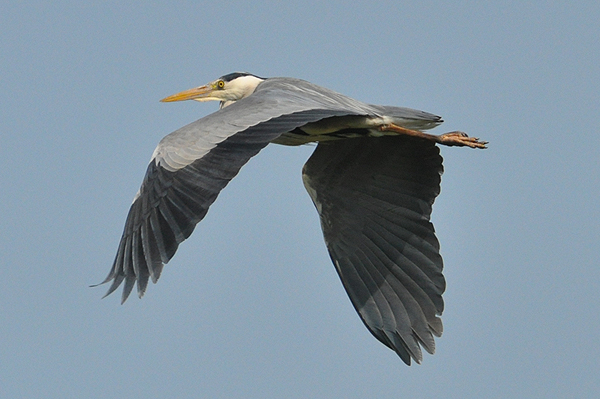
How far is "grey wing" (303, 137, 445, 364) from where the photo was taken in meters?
7.93

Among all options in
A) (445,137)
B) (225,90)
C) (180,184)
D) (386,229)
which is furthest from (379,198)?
(180,184)

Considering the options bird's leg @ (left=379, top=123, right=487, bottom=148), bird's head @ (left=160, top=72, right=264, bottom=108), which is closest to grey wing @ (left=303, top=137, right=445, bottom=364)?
bird's leg @ (left=379, top=123, right=487, bottom=148)

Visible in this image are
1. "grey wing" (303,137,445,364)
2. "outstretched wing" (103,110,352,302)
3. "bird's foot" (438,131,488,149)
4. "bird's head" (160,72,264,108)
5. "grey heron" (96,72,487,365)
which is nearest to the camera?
"outstretched wing" (103,110,352,302)

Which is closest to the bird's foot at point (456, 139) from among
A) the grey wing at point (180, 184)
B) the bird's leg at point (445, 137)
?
the bird's leg at point (445, 137)

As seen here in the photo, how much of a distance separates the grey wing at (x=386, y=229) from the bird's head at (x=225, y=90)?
1.10 metres

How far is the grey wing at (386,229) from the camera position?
26.0ft

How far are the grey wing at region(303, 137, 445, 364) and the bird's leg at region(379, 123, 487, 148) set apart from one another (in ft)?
0.37

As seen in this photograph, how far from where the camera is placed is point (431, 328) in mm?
7926

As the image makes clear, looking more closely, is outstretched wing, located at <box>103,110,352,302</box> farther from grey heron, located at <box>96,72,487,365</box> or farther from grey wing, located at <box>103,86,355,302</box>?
grey heron, located at <box>96,72,487,365</box>

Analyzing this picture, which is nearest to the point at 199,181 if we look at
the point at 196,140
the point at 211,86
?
the point at 196,140

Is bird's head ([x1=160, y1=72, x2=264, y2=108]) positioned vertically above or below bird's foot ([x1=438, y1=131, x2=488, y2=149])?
above

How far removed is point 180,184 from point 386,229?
261cm

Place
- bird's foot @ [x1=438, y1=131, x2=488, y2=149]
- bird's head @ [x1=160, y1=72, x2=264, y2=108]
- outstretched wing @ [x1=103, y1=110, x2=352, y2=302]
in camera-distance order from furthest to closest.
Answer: bird's head @ [x1=160, y1=72, x2=264, y2=108]
bird's foot @ [x1=438, y1=131, x2=488, y2=149]
outstretched wing @ [x1=103, y1=110, x2=352, y2=302]

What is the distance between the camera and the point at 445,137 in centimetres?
776
